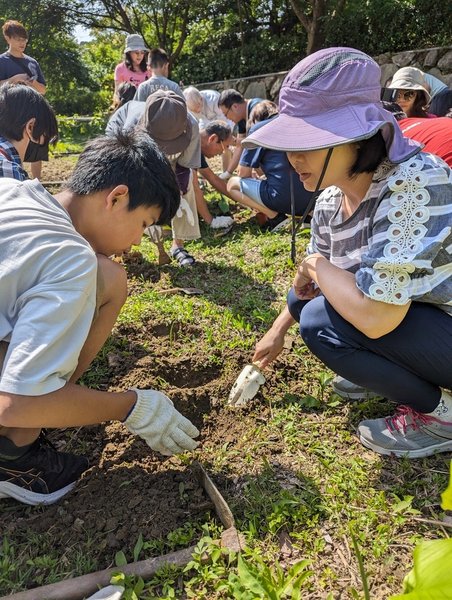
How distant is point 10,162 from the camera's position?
2398mm

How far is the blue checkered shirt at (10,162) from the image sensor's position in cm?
233

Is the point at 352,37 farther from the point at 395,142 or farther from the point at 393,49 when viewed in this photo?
the point at 395,142

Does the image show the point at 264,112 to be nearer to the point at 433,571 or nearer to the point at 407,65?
the point at 433,571

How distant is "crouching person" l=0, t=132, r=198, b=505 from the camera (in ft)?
4.31

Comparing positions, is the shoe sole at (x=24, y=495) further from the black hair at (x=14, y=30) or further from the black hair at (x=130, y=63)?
the black hair at (x=130, y=63)

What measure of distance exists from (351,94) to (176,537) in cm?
138

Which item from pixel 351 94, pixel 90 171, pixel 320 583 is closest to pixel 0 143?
pixel 90 171

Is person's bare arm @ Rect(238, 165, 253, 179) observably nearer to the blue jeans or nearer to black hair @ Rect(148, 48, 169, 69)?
black hair @ Rect(148, 48, 169, 69)

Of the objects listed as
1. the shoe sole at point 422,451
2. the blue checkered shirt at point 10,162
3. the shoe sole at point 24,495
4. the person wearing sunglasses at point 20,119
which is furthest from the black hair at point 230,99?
the shoe sole at point 24,495

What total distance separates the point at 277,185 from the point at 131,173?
8.26 ft

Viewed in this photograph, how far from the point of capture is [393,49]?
31.8 feet

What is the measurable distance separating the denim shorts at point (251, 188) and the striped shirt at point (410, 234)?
2609 millimetres

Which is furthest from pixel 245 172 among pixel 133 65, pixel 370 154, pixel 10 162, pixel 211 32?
pixel 211 32

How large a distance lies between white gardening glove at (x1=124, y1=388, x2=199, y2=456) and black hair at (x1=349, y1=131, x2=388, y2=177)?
0.94 metres
